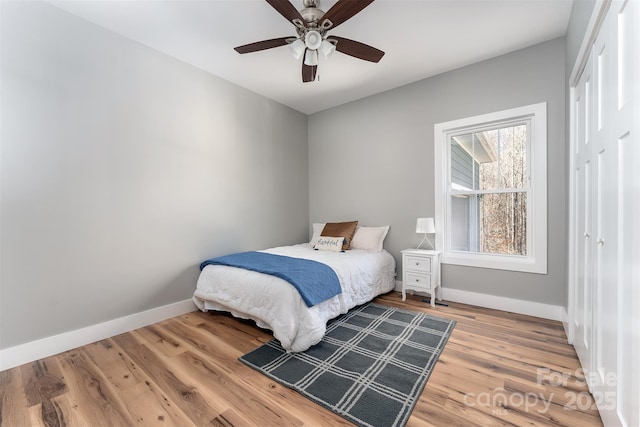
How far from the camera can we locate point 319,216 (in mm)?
4520

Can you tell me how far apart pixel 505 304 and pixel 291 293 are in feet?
7.75

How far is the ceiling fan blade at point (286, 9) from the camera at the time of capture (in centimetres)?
168

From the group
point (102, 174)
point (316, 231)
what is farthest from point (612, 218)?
point (102, 174)

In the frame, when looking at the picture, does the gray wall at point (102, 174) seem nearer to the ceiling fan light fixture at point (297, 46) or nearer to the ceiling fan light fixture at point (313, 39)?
the ceiling fan light fixture at point (297, 46)

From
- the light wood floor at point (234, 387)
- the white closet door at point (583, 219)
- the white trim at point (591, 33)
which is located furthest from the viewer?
the white closet door at point (583, 219)

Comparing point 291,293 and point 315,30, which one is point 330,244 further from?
point 315,30

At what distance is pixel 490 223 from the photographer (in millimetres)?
3086

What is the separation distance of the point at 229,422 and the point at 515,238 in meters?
3.15

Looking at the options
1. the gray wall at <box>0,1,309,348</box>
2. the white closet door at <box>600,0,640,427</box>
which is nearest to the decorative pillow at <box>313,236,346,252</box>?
the gray wall at <box>0,1,309,348</box>

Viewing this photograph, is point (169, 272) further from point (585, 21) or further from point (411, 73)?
point (585, 21)

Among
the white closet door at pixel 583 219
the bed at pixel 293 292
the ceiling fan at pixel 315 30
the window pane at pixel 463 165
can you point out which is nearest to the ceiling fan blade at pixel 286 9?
the ceiling fan at pixel 315 30

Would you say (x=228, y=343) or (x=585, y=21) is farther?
(x=228, y=343)

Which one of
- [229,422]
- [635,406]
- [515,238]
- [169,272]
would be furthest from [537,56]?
[169,272]

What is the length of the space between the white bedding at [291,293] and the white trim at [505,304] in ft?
2.52
